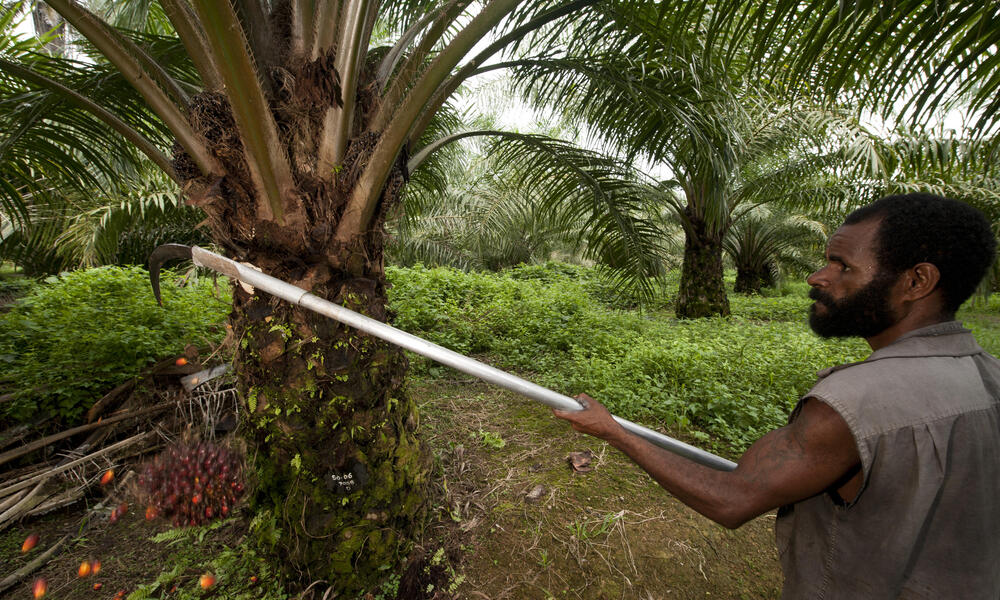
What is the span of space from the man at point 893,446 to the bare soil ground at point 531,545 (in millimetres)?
828

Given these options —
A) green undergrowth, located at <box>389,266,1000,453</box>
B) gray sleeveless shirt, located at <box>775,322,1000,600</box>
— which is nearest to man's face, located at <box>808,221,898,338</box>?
gray sleeveless shirt, located at <box>775,322,1000,600</box>

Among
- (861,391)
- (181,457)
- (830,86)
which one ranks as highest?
(830,86)

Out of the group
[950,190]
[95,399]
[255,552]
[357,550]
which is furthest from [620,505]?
[950,190]

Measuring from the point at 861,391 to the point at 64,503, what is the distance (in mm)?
3521

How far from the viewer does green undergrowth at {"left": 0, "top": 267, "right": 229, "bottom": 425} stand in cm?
271

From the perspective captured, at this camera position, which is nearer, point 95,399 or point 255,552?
point 255,552

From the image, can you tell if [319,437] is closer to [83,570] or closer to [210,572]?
[210,572]

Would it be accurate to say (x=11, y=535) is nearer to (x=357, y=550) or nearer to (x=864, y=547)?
(x=357, y=550)

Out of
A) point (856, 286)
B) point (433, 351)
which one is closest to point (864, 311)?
point (856, 286)

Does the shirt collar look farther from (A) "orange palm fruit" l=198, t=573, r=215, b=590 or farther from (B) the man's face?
(A) "orange palm fruit" l=198, t=573, r=215, b=590

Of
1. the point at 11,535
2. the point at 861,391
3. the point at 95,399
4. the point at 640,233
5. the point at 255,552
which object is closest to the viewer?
the point at 861,391

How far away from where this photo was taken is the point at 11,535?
216 cm

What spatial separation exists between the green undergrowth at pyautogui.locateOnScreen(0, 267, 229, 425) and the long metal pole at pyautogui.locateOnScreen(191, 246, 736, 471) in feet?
3.27

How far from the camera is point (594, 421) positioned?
4.24ft
